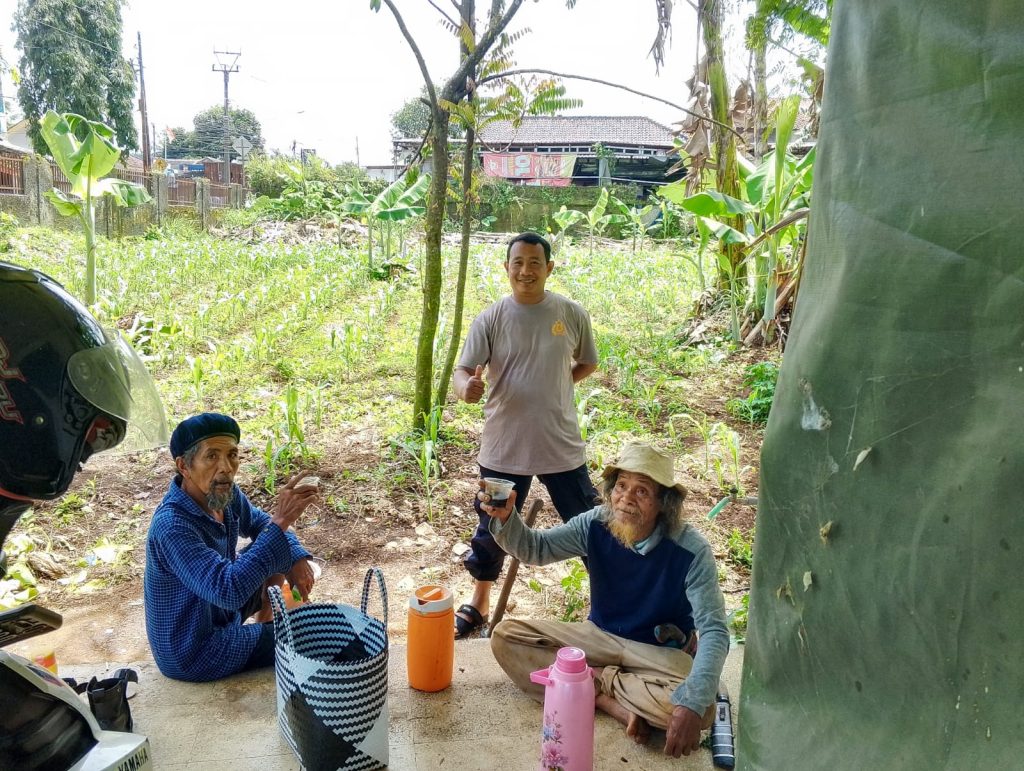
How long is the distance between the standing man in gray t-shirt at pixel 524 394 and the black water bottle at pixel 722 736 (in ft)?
3.60

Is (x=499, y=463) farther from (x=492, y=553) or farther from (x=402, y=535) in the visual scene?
(x=402, y=535)

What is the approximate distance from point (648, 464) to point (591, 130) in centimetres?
3364

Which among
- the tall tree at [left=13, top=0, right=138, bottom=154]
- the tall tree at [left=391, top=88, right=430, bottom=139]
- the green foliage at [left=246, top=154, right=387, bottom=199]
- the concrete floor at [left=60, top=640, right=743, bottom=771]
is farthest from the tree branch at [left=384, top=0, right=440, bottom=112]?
the tall tree at [left=391, top=88, right=430, bottom=139]

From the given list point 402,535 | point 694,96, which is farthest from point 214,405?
point 694,96

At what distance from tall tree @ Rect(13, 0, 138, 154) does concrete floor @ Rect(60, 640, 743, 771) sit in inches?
743

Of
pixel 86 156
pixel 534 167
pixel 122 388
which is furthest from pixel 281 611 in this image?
pixel 534 167

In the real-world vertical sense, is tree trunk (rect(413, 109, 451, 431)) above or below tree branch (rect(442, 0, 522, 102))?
below

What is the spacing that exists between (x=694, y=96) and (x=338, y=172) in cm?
2361

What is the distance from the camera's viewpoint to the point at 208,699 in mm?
2732

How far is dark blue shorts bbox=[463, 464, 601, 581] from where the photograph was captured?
→ 3.35 meters

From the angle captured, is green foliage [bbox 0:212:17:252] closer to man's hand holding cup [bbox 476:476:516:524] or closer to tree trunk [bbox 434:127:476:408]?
tree trunk [bbox 434:127:476:408]

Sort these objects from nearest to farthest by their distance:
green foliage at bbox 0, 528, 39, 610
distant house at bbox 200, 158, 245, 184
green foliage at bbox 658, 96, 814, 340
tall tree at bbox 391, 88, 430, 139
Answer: green foliage at bbox 0, 528, 39, 610 → green foliage at bbox 658, 96, 814, 340 → distant house at bbox 200, 158, 245, 184 → tall tree at bbox 391, 88, 430, 139

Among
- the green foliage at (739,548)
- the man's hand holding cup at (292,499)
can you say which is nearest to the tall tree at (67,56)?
the green foliage at (739,548)

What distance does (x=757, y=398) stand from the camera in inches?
255
